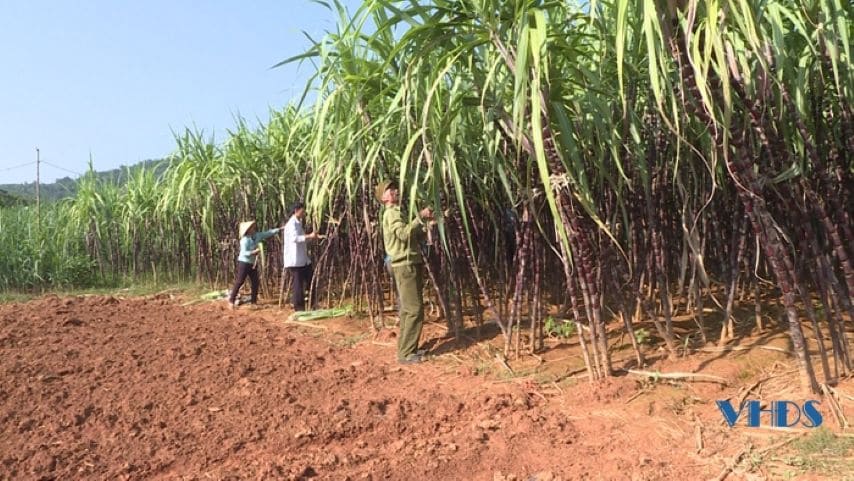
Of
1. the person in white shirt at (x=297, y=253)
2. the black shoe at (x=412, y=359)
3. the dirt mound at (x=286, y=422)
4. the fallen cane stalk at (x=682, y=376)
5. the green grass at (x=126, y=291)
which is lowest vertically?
the dirt mound at (x=286, y=422)

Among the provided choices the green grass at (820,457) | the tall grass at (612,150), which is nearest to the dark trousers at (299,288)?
the tall grass at (612,150)

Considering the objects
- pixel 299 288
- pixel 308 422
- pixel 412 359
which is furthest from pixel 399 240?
pixel 299 288

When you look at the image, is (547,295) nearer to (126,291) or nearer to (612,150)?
(612,150)

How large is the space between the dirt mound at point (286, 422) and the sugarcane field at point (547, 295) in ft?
0.04

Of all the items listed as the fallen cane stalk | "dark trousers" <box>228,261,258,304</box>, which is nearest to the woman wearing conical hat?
"dark trousers" <box>228,261,258,304</box>

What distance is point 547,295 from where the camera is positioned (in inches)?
153

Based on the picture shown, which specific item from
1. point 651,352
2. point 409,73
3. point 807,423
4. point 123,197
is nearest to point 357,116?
point 409,73

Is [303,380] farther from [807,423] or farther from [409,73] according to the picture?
[807,423]

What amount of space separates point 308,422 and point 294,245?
2341 mm

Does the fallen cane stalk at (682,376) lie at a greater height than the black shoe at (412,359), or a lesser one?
greater

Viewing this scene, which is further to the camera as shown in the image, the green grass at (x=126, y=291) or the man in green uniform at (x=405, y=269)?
the green grass at (x=126, y=291)

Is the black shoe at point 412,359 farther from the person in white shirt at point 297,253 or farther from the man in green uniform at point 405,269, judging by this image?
the person in white shirt at point 297,253

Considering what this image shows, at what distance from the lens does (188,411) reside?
2.34 metres

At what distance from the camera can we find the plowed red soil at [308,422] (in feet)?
5.80
